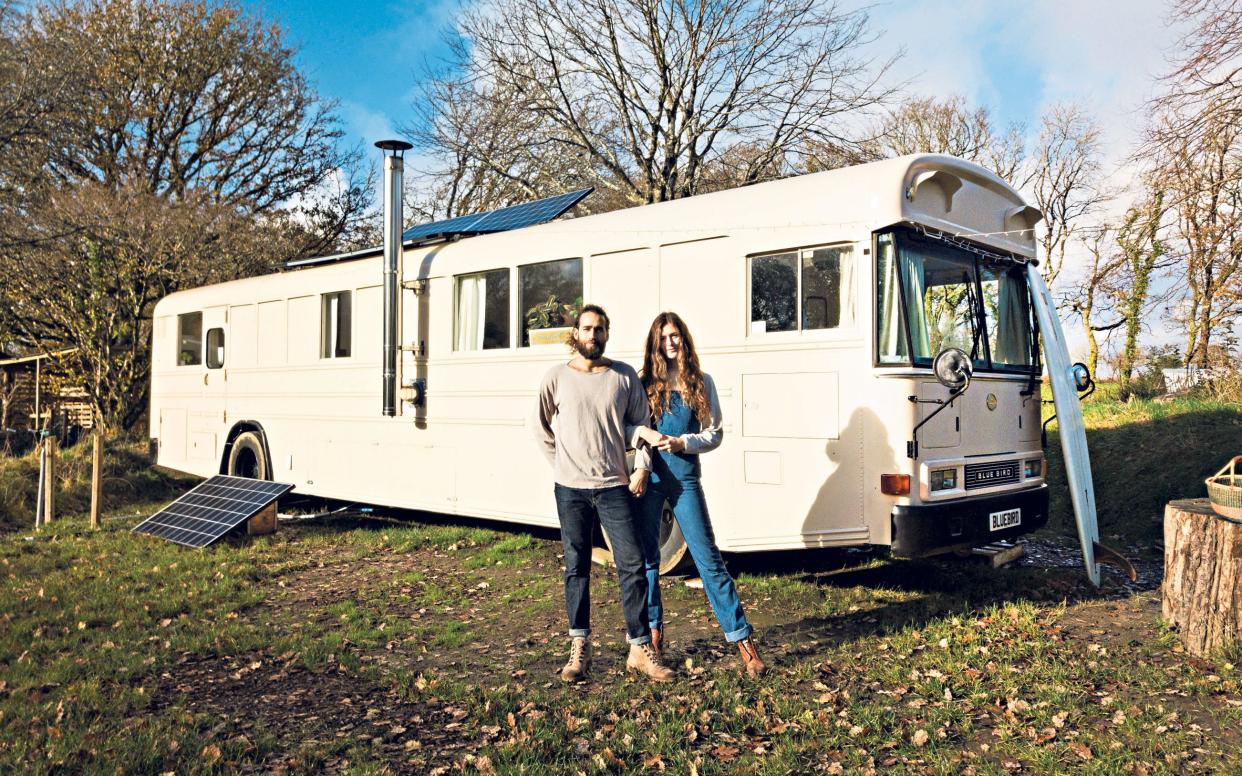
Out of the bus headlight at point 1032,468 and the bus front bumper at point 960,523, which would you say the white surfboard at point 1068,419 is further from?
the bus front bumper at point 960,523

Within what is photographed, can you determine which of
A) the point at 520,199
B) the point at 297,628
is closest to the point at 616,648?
the point at 297,628

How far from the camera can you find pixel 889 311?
5969mm

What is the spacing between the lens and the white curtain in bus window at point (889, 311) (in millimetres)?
5957

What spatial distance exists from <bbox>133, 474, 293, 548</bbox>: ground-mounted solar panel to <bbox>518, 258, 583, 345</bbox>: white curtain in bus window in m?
3.54

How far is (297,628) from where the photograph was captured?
20.5ft

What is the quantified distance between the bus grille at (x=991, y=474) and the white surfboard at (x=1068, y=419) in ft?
1.54

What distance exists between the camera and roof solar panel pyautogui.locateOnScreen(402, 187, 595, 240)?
357 inches

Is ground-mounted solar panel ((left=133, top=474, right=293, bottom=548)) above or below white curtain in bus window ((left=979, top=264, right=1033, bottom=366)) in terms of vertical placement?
below

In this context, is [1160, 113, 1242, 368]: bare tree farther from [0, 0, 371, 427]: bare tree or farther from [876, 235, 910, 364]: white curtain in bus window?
[0, 0, 371, 427]: bare tree

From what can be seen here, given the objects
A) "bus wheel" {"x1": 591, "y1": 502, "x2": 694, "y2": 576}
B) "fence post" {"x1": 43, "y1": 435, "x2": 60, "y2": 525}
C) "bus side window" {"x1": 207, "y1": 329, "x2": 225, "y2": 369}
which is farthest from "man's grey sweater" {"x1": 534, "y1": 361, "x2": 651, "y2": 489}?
"bus side window" {"x1": 207, "y1": 329, "x2": 225, "y2": 369}

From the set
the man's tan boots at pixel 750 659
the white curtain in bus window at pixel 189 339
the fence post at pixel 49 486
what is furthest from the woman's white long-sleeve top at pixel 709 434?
the white curtain in bus window at pixel 189 339

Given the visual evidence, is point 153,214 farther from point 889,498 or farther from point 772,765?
point 772,765

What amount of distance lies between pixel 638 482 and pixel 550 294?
11.1ft

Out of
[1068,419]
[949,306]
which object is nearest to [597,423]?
[949,306]
